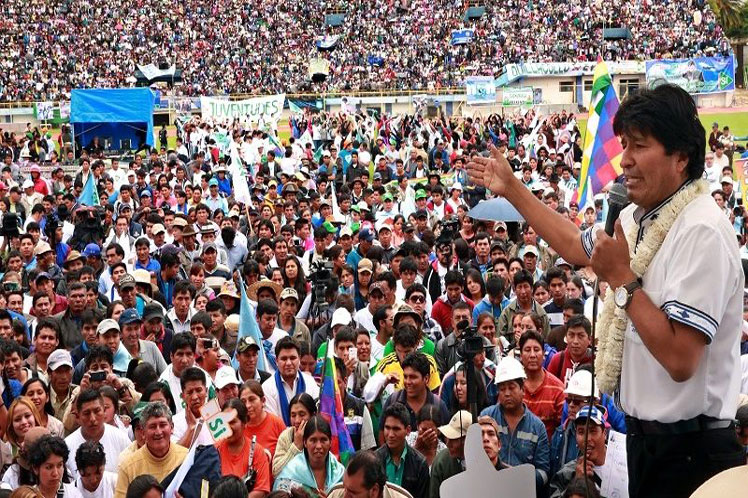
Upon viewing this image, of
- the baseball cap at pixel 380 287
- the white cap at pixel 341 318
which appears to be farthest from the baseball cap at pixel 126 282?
the baseball cap at pixel 380 287

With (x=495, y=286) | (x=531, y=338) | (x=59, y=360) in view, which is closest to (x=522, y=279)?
(x=495, y=286)

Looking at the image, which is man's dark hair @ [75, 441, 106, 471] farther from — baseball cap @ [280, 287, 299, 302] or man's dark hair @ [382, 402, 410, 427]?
baseball cap @ [280, 287, 299, 302]

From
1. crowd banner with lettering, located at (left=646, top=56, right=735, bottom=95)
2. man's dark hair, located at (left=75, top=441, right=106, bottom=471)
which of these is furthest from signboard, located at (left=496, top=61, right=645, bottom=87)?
man's dark hair, located at (left=75, top=441, right=106, bottom=471)

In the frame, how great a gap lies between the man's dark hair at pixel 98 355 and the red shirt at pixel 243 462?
1720 mm

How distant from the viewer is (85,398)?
6.88m

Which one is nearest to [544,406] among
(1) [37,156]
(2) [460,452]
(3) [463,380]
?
(3) [463,380]

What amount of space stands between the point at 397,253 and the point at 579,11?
160 ft

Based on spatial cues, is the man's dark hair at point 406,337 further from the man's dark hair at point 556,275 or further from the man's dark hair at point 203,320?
the man's dark hair at point 556,275

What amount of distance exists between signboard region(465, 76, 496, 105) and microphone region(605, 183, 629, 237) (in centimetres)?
3921

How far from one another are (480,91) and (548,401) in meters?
35.6

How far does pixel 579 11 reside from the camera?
5797 centimetres

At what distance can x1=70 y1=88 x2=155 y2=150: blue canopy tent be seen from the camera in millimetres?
30766

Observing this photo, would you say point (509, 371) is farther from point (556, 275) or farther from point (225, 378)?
point (556, 275)

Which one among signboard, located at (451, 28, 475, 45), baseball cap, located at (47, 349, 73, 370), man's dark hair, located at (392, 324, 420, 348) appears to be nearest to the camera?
baseball cap, located at (47, 349, 73, 370)
